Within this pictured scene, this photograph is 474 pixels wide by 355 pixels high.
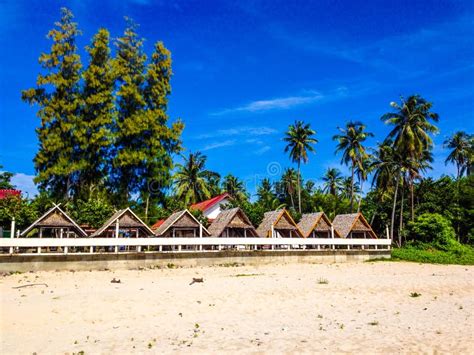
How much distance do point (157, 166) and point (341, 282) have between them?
19.0m

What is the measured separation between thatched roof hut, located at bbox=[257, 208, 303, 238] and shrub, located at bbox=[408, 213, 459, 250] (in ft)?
42.4

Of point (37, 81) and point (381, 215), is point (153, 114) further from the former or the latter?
point (381, 215)

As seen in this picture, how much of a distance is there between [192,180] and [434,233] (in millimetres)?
30537

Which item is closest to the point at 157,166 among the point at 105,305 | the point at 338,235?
the point at 338,235

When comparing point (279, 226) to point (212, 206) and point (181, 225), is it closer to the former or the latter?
point (181, 225)

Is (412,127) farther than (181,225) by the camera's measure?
Yes

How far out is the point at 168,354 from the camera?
8172mm

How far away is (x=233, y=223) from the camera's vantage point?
112 ft

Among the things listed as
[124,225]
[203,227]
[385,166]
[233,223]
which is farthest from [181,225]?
[385,166]

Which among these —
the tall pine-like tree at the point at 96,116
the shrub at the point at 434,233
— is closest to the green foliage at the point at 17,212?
the tall pine-like tree at the point at 96,116

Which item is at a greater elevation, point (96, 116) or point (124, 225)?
point (96, 116)

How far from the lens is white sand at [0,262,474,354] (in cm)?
889

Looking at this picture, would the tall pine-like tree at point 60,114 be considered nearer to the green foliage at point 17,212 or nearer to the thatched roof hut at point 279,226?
the green foliage at point 17,212

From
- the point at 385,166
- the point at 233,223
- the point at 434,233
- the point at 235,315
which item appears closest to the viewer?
the point at 235,315
